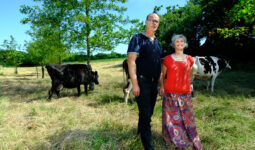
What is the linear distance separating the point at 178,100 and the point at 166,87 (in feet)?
1.08

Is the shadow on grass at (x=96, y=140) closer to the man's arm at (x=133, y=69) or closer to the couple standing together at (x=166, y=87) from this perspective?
Answer: the couple standing together at (x=166, y=87)

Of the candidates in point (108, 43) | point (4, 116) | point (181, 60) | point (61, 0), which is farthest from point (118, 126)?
point (61, 0)

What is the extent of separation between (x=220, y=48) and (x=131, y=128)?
17.8 metres

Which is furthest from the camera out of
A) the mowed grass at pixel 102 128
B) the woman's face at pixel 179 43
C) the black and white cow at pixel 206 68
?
the black and white cow at pixel 206 68

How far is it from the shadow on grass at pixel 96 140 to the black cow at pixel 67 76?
3345 mm

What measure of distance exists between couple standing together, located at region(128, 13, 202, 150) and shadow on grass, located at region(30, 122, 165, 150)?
0.39 meters

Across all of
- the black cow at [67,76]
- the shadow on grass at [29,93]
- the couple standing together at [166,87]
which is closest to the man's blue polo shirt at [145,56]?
the couple standing together at [166,87]

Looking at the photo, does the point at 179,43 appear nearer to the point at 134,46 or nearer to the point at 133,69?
the point at 134,46

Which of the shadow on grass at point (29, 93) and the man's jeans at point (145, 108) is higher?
the man's jeans at point (145, 108)

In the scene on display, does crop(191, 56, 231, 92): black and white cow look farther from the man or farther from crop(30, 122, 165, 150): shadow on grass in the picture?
the man

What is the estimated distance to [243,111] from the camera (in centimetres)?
→ 490

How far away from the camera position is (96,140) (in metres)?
3.03

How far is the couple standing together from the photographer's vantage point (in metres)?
2.58

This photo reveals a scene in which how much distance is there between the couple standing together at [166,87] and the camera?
2.58 meters
